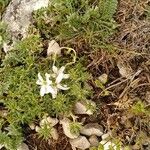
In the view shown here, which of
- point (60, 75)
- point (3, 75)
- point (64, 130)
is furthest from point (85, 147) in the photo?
point (3, 75)

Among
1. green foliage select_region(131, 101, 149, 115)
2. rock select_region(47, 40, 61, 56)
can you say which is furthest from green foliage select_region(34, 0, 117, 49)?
green foliage select_region(131, 101, 149, 115)

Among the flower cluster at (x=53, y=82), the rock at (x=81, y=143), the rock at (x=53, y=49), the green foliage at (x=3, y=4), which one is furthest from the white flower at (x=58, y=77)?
the green foliage at (x=3, y=4)

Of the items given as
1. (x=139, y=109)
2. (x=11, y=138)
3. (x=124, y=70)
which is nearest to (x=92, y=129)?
(x=139, y=109)

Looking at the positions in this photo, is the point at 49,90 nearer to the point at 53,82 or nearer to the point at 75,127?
the point at 53,82

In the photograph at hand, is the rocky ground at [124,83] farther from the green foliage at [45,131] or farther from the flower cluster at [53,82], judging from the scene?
the flower cluster at [53,82]

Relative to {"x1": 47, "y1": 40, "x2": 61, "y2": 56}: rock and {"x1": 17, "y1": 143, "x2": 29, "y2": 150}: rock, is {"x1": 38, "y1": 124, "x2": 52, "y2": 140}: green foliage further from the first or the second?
{"x1": 47, "y1": 40, "x2": 61, "y2": 56}: rock

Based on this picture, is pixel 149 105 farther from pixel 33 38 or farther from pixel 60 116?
pixel 33 38
